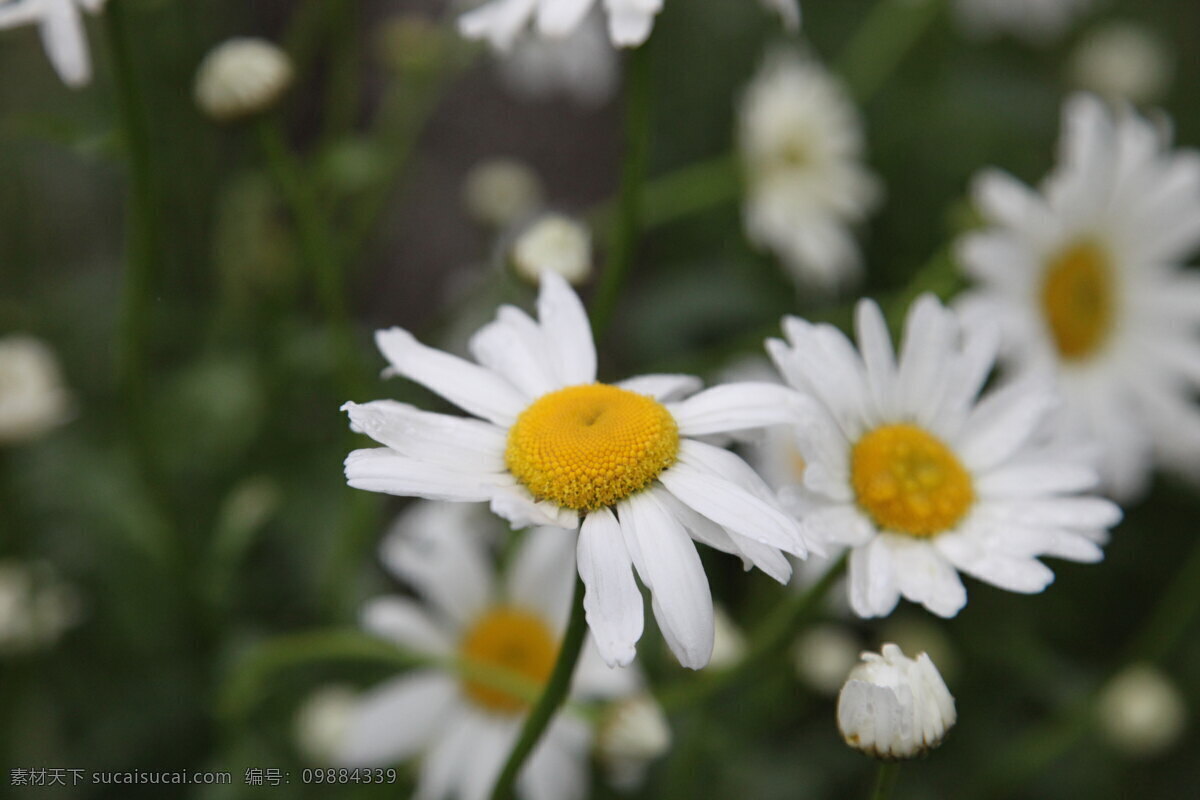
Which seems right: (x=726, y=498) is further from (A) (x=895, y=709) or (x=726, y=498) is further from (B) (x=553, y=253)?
(B) (x=553, y=253)

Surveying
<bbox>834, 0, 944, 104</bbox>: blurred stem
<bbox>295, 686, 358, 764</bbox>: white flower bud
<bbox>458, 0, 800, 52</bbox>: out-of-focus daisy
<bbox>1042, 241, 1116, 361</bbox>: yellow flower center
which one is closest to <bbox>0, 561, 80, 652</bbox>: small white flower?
<bbox>295, 686, 358, 764</bbox>: white flower bud

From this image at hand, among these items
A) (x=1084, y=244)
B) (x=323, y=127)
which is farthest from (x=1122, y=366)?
(x=323, y=127)

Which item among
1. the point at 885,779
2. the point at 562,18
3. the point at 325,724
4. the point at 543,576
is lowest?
the point at 325,724

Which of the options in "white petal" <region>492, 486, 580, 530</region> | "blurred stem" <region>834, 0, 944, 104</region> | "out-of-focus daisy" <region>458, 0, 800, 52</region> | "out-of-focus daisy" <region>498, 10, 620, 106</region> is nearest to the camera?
"white petal" <region>492, 486, 580, 530</region>

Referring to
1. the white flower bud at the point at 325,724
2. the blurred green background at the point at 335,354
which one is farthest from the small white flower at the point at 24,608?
the white flower bud at the point at 325,724

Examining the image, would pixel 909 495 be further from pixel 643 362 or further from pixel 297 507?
pixel 643 362

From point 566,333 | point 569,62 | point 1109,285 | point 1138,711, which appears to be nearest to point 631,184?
point 566,333

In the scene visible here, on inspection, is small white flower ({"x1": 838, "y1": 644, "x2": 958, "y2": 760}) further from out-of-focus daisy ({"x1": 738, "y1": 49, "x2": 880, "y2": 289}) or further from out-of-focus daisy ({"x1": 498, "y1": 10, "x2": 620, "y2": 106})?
out-of-focus daisy ({"x1": 498, "y1": 10, "x2": 620, "y2": 106})
